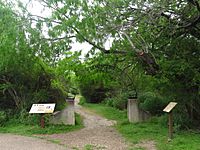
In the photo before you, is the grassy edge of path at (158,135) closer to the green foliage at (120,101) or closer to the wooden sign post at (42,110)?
the wooden sign post at (42,110)

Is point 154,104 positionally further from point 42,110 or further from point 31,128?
point 31,128

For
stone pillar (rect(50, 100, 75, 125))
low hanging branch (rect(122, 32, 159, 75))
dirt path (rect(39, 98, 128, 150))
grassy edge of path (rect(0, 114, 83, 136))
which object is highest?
low hanging branch (rect(122, 32, 159, 75))

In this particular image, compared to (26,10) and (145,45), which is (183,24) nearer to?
(145,45)

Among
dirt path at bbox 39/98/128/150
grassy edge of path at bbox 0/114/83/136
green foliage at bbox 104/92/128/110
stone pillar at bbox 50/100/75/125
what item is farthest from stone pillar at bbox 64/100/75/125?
green foliage at bbox 104/92/128/110

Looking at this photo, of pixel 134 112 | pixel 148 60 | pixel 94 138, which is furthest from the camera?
pixel 134 112

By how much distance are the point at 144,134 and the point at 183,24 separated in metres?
3.94

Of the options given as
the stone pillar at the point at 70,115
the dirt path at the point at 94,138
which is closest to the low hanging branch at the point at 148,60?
the dirt path at the point at 94,138

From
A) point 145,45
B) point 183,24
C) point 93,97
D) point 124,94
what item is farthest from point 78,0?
point 93,97

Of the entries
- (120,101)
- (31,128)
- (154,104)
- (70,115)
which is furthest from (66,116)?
(120,101)

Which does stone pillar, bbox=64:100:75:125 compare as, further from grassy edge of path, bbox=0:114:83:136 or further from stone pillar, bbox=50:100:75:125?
grassy edge of path, bbox=0:114:83:136

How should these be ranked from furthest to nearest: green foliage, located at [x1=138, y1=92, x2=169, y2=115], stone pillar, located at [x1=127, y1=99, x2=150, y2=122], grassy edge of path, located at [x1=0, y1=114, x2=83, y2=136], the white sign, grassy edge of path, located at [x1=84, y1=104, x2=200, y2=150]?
green foliage, located at [x1=138, y1=92, x2=169, y2=115] → stone pillar, located at [x1=127, y1=99, x2=150, y2=122] → the white sign → grassy edge of path, located at [x1=0, y1=114, x2=83, y2=136] → grassy edge of path, located at [x1=84, y1=104, x2=200, y2=150]

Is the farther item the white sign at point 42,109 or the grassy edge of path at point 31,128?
the white sign at point 42,109

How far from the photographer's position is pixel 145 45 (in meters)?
10.3

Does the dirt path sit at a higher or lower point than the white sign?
lower
